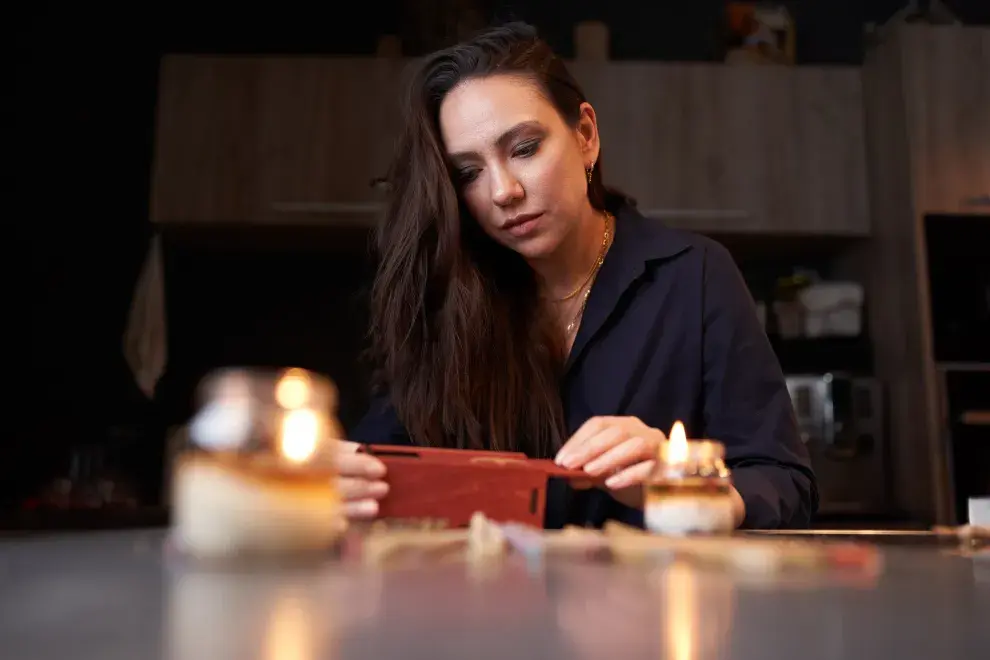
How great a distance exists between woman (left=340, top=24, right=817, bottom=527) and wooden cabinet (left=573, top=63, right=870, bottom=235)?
1262 mm

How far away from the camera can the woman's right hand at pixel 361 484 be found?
0.63 meters

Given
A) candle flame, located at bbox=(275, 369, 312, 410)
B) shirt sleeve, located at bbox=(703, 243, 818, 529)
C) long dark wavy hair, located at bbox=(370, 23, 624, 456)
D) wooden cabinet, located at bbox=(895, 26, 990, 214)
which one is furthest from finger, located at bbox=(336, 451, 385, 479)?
wooden cabinet, located at bbox=(895, 26, 990, 214)

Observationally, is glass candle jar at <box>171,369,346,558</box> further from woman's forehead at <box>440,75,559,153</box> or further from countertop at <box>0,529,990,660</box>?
woman's forehead at <box>440,75,559,153</box>

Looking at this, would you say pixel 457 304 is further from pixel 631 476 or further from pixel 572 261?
pixel 631 476

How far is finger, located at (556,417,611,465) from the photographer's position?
72cm

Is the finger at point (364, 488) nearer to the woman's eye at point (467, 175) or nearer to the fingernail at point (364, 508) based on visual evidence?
the fingernail at point (364, 508)

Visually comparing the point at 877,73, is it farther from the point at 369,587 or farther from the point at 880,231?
the point at 369,587

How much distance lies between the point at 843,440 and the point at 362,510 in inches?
78.7

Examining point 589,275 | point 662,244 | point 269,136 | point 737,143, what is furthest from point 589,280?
point 269,136

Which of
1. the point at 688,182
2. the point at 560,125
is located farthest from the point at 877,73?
the point at 560,125

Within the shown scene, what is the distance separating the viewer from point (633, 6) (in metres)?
2.91

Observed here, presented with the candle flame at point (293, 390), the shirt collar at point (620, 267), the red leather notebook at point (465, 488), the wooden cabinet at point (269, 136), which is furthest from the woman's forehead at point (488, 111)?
the wooden cabinet at point (269, 136)

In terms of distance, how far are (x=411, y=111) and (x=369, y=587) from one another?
1.07 m

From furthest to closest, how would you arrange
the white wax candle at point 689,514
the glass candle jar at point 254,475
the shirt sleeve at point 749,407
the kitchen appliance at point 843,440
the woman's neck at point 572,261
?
1. the kitchen appliance at point 843,440
2. the woman's neck at point 572,261
3. the shirt sleeve at point 749,407
4. the white wax candle at point 689,514
5. the glass candle jar at point 254,475
